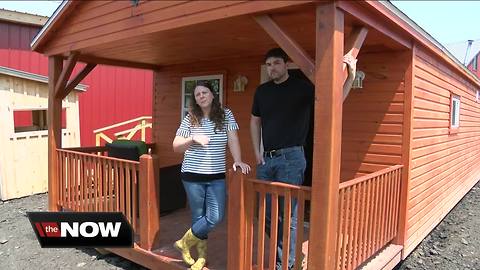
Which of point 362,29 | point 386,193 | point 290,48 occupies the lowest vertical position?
point 386,193

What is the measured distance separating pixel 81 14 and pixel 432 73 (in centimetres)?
419

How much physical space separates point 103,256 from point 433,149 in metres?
4.26

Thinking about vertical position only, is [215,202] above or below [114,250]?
above

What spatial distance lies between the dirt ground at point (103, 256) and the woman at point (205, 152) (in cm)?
160

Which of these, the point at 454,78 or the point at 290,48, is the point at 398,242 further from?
the point at 454,78

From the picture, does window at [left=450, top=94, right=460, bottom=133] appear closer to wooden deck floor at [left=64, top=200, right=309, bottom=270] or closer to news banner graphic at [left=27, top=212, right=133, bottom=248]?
wooden deck floor at [left=64, top=200, right=309, bottom=270]

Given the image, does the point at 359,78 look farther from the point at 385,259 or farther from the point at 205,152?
the point at 205,152

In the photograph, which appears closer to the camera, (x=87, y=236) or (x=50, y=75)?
(x=87, y=236)

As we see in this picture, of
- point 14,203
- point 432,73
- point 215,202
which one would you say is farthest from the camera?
point 14,203

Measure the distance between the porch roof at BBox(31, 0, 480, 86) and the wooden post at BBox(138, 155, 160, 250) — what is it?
1.23 metres

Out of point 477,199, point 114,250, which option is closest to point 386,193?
point 114,250

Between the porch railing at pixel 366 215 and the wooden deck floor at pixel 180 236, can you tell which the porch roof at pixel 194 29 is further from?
the wooden deck floor at pixel 180 236

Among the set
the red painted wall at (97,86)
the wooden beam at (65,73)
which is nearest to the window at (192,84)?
the wooden beam at (65,73)

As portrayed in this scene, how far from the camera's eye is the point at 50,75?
5.13 m
